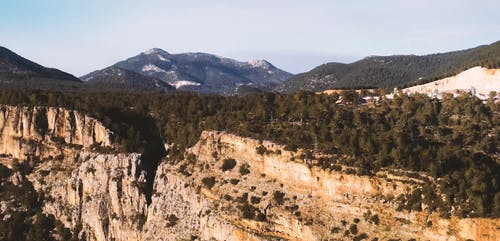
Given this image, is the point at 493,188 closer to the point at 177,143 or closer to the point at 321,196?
the point at 321,196

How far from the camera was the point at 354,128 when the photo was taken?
302 feet

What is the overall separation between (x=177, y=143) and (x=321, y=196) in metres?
34.6

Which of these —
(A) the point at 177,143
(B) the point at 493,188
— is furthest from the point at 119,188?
(B) the point at 493,188

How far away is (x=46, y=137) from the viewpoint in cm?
11431

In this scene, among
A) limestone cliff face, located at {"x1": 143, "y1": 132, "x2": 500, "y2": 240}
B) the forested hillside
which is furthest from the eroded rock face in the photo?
the forested hillside

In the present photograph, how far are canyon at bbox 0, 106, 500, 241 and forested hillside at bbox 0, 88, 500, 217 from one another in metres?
2.22

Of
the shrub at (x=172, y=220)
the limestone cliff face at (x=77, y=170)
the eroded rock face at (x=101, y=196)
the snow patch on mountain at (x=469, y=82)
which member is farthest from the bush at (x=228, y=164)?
the snow patch on mountain at (x=469, y=82)

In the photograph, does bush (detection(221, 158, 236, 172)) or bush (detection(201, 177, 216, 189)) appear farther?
bush (detection(221, 158, 236, 172))

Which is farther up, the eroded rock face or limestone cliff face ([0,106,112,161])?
limestone cliff face ([0,106,112,161])

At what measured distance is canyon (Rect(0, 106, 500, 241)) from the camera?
233 ft

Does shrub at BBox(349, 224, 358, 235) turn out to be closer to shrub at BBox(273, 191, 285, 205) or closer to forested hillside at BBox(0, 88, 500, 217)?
forested hillside at BBox(0, 88, 500, 217)

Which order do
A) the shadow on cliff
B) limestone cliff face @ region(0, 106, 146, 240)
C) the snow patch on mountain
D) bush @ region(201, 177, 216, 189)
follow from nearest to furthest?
bush @ region(201, 177, 216, 189), limestone cliff face @ region(0, 106, 146, 240), the shadow on cliff, the snow patch on mountain

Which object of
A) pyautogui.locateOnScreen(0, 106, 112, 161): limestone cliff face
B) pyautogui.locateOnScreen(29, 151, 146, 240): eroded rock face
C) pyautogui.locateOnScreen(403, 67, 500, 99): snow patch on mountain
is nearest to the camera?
pyautogui.locateOnScreen(29, 151, 146, 240): eroded rock face

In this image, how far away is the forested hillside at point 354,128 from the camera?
68875mm
